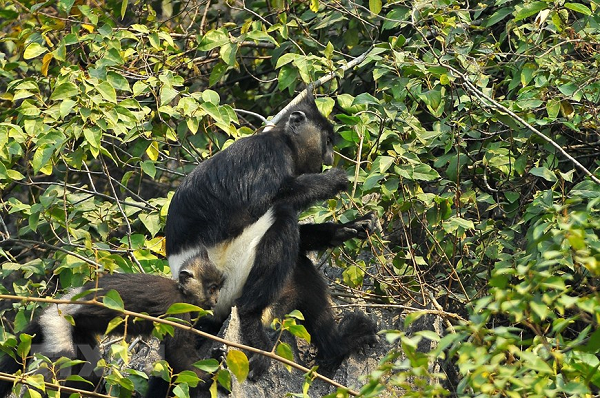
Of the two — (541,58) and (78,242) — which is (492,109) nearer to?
(541,58)

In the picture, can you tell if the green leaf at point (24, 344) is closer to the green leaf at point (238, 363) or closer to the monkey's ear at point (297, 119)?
the green leaf at point (238, 363)

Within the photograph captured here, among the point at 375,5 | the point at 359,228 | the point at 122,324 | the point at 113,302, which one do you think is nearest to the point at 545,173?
the point at 359,228

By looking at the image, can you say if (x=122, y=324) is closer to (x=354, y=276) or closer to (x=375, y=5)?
(x=354, y=276)

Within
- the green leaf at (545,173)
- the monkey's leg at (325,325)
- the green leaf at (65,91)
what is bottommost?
the monkey's leg at (325,325)

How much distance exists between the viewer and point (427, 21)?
5305mm

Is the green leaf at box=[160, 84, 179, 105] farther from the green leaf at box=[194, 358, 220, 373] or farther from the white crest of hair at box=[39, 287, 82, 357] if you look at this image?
the green leaf at box=[194, 358, 220, 373]

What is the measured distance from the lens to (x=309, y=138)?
17.1 ft

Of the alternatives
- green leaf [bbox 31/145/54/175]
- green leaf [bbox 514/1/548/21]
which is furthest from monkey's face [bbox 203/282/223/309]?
green leaf [bbox 514/1/548/21]

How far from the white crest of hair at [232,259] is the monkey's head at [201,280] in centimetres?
4

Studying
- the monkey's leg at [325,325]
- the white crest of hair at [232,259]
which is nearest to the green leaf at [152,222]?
the white crest of hair at [232,259]

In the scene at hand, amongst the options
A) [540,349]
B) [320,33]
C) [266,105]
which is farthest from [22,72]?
[540,349]

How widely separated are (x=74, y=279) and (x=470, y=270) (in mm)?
2146

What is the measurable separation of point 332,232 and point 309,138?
680mm

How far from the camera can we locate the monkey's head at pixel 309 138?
521 centimetres
